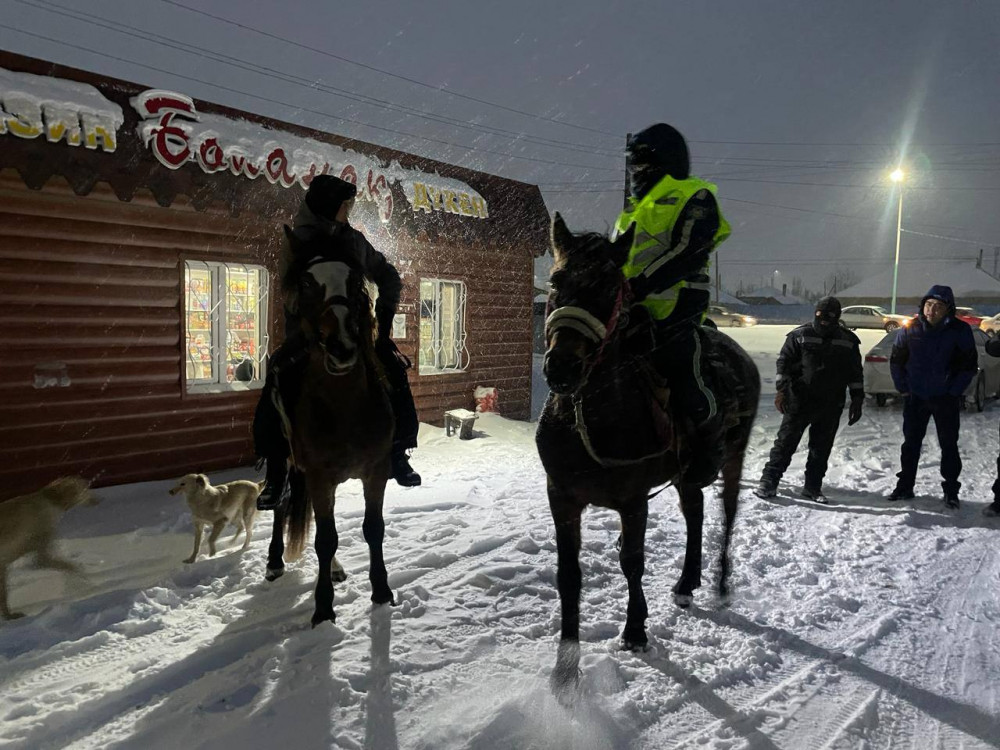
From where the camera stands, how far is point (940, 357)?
6844 mm

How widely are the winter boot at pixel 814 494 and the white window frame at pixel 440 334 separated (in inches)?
268

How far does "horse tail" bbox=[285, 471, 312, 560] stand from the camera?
448 centimetres

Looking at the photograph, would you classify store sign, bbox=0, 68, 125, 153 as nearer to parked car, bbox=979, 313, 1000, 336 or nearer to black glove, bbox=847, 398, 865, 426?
black glove, bbox=847, 398, 865, 426

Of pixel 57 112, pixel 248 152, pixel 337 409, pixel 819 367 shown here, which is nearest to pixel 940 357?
pixel 819 367

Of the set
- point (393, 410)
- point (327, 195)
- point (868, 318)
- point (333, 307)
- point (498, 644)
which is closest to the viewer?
point (333, 307)

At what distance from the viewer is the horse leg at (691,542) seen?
14.3ft

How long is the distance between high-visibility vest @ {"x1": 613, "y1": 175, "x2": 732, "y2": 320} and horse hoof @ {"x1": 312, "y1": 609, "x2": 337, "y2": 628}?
278 cm

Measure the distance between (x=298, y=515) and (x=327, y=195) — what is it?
2.34m

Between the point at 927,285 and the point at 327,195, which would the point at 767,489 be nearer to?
the point at 327,195

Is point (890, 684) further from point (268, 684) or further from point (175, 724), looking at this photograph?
point (175, 724)

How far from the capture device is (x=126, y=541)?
18.2ft

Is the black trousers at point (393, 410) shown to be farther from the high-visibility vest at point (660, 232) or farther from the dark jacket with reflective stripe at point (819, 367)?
the dark jacket with reflective stripe at point (819, 367)

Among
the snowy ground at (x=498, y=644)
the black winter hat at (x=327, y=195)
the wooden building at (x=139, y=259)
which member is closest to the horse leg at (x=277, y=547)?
the snowy ground at (x=498, y=644)

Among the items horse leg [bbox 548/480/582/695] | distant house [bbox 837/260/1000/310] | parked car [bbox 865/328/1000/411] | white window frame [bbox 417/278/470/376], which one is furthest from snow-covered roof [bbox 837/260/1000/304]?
horse leg [bbox 548/480/582/695]
